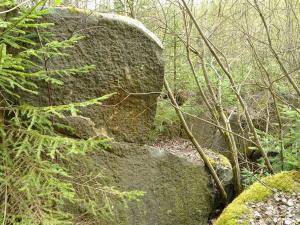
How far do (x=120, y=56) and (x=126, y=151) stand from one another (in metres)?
1.36

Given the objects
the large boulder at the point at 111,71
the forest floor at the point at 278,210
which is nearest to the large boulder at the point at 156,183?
the large boulder at the point at 111,71

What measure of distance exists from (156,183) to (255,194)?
5.20 feet

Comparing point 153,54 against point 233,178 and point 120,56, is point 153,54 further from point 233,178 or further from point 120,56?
point 233,178

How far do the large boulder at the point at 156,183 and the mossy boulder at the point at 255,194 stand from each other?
1.39 m

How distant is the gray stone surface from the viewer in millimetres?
4676

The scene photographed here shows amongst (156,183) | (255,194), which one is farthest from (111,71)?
(255,194)

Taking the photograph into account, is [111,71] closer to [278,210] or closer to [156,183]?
[156,183]

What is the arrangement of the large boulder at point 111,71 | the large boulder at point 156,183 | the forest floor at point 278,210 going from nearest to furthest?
the forest floor at point 278,210 < the large boulder at point 111,71 < the large boulder at point 156,183

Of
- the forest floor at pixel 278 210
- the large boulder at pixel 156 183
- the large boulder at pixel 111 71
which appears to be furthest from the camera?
the large boulder at pixel 156 183

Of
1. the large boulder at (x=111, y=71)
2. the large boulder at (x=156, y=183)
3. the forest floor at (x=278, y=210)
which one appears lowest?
the large boulder at (x=156, y=183)

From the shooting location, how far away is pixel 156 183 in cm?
499

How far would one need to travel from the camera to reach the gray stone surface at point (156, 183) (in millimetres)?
4676

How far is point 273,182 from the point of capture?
4012 millimetres

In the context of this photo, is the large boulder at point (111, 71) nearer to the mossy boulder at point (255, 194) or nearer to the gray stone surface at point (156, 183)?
the gray stone surface at point (156, 183)
